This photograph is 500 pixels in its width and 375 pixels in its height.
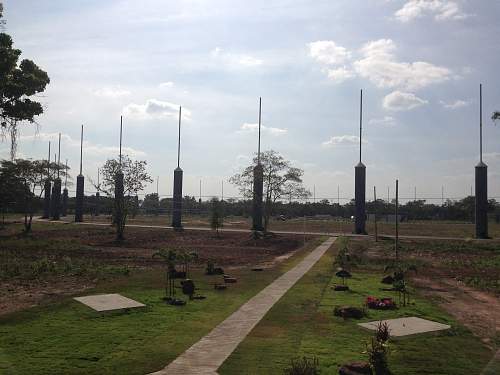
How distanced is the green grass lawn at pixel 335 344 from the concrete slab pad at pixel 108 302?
3.10 meters

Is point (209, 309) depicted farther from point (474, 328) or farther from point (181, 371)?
point (474, 328)

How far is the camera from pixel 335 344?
829 cm

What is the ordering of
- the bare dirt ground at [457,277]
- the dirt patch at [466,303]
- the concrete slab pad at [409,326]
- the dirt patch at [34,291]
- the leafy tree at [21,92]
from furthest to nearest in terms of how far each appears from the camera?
1. the leafy tree at [21,92]
2. the dirt patch at [34,291]
3. the bare dirt ground at [457,277]
4. the dirt patch at [466,303]
5. the concrete slab pad at [409,326]

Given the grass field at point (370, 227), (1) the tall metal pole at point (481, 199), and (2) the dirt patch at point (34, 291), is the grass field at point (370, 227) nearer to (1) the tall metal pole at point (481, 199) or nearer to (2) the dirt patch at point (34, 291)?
(1) the tall metal pole at point (481, 199)

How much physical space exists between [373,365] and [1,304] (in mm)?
8910

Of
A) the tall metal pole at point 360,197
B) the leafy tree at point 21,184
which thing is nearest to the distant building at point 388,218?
the tall metal pole at point 360,197

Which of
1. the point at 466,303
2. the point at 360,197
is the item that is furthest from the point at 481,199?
the point at 466,303

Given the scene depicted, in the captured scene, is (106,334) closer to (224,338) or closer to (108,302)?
(224,338)

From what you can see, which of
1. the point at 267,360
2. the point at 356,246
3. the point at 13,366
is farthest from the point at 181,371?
the point at 356,246

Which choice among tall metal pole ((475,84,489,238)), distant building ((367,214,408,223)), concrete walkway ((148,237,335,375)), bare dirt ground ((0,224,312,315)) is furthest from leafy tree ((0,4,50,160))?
distant building ((367,214,408,223))

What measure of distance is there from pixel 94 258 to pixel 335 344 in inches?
645

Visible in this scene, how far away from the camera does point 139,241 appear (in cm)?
3350

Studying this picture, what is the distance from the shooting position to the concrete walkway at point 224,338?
6.93 m

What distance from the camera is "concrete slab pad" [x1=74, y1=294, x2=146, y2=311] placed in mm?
10552
